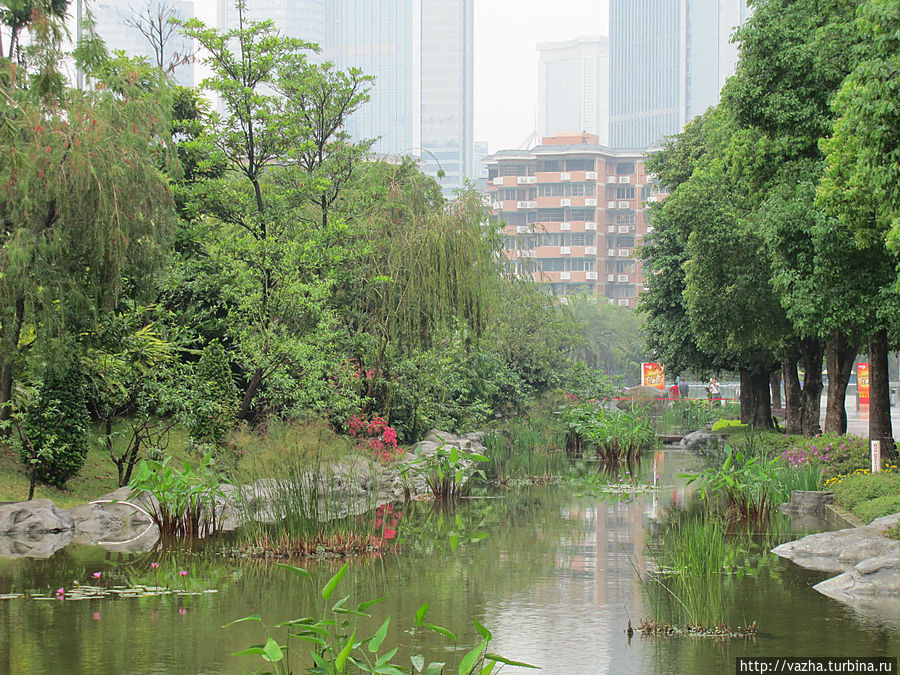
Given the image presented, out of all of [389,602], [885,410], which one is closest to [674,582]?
[389,602]

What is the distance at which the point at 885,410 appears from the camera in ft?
55.7

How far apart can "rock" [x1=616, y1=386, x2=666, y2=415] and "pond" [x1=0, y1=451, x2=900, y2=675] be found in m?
27.9

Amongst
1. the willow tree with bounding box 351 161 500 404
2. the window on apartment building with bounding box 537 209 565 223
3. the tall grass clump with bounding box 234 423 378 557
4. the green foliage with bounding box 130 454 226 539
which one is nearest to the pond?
the tall grass clump with bounding box 234 423 378 557

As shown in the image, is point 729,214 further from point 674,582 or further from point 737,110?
point 674,582

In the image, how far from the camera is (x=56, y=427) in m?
14.3

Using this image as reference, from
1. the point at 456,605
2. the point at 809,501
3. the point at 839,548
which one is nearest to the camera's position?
the point at 456,605

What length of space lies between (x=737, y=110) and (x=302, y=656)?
41.5ft

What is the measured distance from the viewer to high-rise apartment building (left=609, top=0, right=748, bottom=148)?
166 meters

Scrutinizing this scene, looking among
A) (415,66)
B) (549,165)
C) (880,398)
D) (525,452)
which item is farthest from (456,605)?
(415,66)

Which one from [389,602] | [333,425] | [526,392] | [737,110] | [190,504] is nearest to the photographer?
[389,602]

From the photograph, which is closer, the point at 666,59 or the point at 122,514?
the point at 122,514

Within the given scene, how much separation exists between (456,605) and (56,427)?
7975mm

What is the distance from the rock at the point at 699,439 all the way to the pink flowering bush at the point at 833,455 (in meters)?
10.2

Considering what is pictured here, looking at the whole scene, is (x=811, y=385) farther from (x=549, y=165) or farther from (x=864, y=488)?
(x=549, y=165)
